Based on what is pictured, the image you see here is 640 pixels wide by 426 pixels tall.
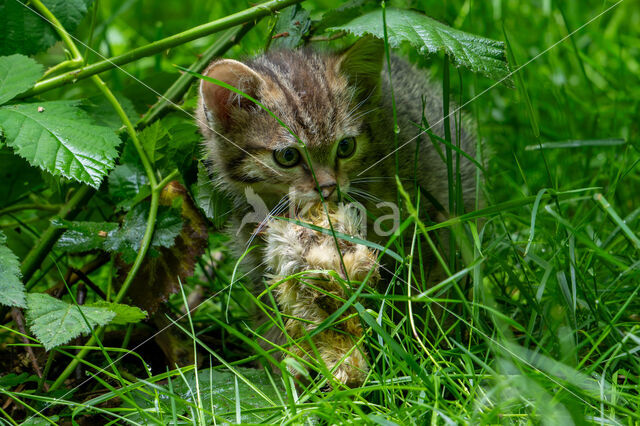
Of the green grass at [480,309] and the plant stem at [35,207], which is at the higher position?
the plant stem at [35,207]

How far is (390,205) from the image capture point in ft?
8.15

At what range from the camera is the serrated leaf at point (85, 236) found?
Answer: 2305 millimetres

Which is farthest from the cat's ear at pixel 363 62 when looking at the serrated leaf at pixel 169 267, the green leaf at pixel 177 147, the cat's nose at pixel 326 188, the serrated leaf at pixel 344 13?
the serrated leaf at pixel 169 267

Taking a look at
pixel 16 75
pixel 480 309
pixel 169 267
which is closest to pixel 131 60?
pixel 16 75

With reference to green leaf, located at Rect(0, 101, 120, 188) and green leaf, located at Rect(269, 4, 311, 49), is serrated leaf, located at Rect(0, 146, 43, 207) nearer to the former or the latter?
green leaf, located at Rect(0, 101, 120, 188)

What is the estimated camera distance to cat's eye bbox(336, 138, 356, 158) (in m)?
2.39

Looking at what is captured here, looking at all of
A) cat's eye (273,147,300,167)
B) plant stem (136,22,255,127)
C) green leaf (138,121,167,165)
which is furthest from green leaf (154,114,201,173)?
cat's eye (273,147,300,167)

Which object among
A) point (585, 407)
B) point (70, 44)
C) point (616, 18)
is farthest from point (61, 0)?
point (616, 18)

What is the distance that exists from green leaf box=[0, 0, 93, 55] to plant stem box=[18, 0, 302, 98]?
16 cm

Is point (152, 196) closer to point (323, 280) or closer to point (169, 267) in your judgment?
point (169, 267)

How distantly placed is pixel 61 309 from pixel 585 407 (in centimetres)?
151

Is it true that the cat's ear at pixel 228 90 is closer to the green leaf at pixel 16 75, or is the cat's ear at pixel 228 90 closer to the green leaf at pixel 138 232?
the green leaf at pixel 138 232

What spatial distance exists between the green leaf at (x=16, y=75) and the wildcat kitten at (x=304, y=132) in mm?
593

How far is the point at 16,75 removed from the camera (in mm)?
2254
